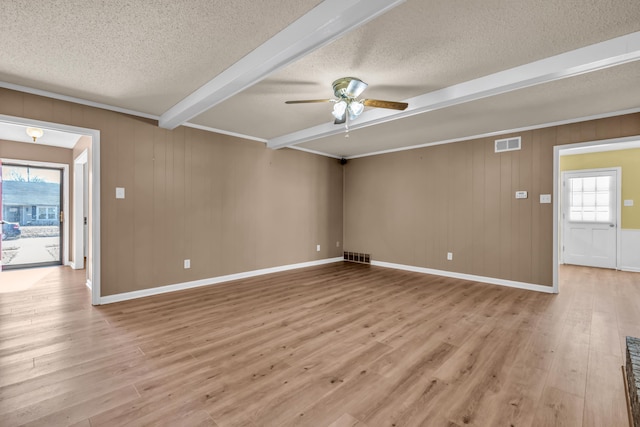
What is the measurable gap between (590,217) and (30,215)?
12028 millimetres

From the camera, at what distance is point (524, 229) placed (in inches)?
181

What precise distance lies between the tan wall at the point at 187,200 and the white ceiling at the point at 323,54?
0.39 metres

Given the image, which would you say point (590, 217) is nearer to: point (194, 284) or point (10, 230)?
point (194, 284)

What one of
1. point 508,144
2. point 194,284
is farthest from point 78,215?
point 508,144

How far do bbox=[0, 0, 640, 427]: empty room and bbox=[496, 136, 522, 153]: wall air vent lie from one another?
0.19ft

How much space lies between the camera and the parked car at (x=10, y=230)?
18.7 ft

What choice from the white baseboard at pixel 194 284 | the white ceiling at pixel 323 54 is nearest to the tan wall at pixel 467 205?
the white ceiling at pixel 323 54

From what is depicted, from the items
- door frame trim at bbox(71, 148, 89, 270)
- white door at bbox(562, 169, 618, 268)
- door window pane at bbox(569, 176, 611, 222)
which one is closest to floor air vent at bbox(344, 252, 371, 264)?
white door at bbox(562, 169, 618, 268)

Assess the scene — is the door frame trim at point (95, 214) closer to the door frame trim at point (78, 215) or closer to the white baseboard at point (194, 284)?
the white baseboard at point (194, 284)

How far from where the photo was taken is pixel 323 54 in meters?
2.48

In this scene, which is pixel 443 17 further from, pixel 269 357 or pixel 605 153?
pixel 605 153

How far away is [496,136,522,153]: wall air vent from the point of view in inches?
183

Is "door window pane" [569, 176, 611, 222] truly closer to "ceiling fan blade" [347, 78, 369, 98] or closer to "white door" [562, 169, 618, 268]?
"white door" [562, 169, 618, 268]

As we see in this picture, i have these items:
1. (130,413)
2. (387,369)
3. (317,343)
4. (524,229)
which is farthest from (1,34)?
(524,229)
